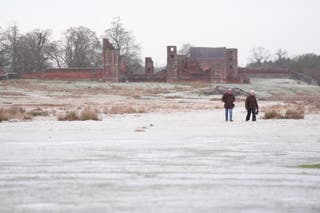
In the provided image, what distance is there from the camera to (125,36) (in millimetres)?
93562

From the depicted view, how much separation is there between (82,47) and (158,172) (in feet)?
286

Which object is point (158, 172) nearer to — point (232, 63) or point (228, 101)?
point (228, 101)

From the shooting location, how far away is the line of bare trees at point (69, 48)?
88000 mm

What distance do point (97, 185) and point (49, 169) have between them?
5.48ft

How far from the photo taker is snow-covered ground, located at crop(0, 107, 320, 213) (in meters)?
6.05

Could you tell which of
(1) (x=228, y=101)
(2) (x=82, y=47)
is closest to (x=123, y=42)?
(2) (x=82, y=47)

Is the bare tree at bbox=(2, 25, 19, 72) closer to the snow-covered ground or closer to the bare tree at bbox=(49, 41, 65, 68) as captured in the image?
the bare tree at bbox=(49, 41, 65, 68)

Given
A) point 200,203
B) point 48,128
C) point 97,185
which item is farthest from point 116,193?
point 48,128

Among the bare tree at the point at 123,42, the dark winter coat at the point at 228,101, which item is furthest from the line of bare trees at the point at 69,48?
the dark winter coat at the point at 228,101

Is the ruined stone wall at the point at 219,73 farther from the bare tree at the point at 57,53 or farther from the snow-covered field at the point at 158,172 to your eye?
the snow-covered field at the point at 158,172

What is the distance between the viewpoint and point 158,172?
8.05 metres

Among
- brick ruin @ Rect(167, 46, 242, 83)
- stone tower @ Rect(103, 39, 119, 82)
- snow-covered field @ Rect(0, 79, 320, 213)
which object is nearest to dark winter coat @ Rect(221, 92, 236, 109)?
snow-covered field @ Rect(0, 79, 320, 213)

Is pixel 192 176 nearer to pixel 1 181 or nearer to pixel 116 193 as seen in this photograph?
pixel 116 193

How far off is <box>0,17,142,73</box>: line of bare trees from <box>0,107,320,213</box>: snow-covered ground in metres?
75.0
